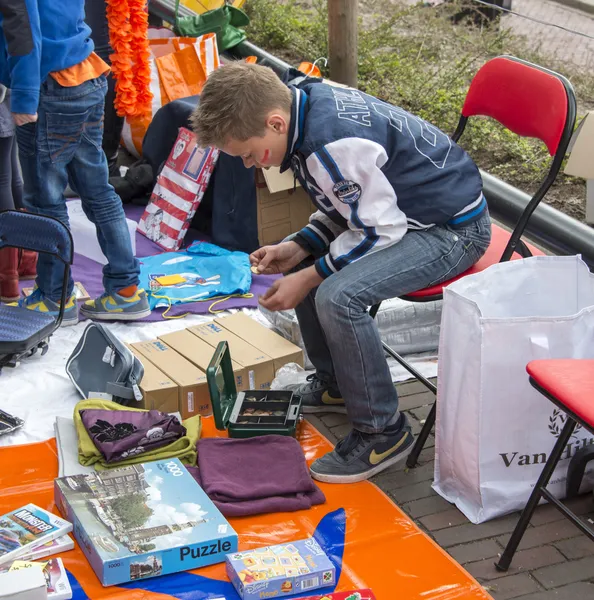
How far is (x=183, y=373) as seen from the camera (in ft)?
10.4

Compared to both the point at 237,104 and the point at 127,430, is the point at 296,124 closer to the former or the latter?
the point at 237,104

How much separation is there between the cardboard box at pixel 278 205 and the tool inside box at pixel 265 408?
1.45 meters

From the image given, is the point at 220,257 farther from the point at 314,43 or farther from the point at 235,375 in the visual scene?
the point at 314,43

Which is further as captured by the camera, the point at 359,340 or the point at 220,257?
the point at 220,257

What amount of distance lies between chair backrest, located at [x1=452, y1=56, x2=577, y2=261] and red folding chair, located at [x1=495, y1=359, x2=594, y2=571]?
62 cm

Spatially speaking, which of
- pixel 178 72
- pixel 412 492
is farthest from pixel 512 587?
pixel 178 72

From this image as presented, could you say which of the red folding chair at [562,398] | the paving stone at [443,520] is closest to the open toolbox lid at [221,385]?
the paving stone at [443,520]

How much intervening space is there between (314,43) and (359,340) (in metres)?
4.64

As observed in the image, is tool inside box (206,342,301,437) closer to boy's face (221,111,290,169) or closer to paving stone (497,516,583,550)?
boy's face (221,111,290,169)

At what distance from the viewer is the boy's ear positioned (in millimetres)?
2559

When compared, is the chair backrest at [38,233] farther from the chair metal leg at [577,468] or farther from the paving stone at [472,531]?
the chair metal leg at [577,468]

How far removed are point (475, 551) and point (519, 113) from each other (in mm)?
1382

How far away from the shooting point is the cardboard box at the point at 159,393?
306 cm

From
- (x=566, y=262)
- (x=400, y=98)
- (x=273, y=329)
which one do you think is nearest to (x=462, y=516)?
(x=566, y=262)
